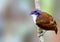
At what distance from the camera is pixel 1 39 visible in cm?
194

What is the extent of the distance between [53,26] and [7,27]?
2.64 ft

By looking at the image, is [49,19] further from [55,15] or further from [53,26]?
[55,15]

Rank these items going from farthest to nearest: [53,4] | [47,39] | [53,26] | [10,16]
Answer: [53,4] → [10,16] → [47,39] → [53,26]

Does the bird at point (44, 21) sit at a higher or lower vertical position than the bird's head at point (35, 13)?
lower

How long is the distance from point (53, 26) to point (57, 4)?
2.94 ft

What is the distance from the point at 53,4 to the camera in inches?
81.4

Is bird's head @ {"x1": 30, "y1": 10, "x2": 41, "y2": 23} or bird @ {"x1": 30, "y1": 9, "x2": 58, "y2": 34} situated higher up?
bird's head @ {"x1": 30, "y1": 10, "x2": 41, "y2": 23}

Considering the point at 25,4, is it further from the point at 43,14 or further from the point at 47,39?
the point at 43,14

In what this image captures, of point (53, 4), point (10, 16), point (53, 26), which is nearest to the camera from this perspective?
point (53, 26)

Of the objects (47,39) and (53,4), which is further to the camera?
(53,4)

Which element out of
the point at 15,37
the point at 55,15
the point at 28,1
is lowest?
the point at 15,37

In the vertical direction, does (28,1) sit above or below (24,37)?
above

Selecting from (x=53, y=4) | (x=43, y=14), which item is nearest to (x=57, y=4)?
(x=53, y=4)

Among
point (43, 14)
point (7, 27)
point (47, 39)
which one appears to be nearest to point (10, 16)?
point (7, 27)
